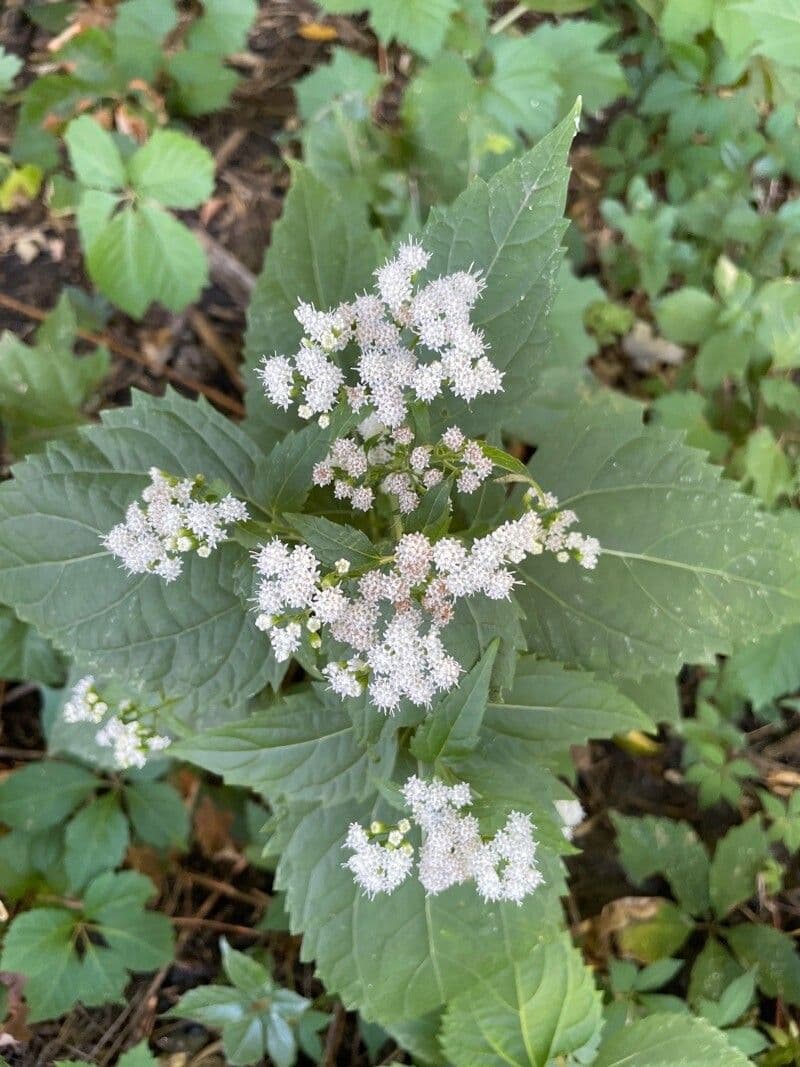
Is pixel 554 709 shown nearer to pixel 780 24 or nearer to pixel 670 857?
pixel 670 857

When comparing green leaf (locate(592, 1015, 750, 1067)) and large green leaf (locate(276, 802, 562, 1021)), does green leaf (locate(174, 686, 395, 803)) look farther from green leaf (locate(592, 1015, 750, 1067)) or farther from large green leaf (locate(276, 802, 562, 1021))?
green leaf (locate(592, 1015, 750, 1067))

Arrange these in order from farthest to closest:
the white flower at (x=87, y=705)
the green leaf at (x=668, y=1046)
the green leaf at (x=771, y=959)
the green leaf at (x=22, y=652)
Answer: the green leaf at (x=771, y=959), the green leaf at (x=22, y=652), the green leaf at (x=668, y=1046), the white flower at (x=87, y=705)

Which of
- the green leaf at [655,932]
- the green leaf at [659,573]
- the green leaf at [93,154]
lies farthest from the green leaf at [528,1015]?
the green leaf at [93,154]

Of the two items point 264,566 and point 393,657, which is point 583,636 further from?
point 264,566

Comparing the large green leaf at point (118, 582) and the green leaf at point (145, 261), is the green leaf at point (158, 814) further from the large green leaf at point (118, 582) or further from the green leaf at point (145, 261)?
the green leaf at point (145, 261)

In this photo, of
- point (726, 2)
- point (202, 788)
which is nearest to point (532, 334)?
point (726, 2)

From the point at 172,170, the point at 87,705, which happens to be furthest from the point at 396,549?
the point at 172,170
